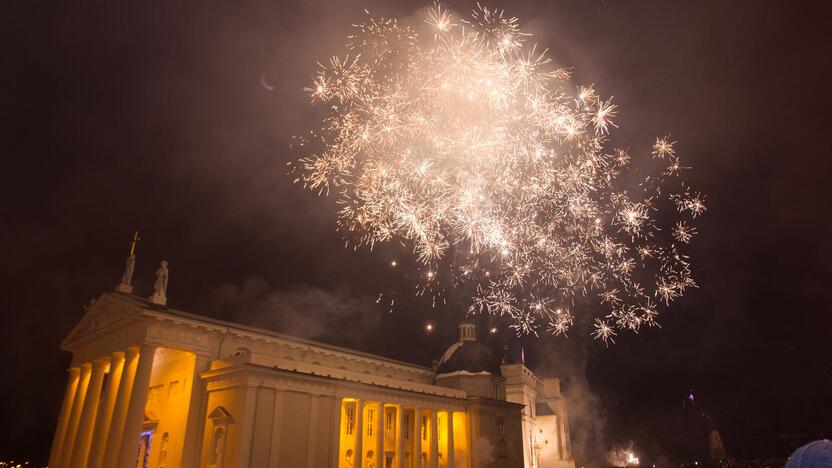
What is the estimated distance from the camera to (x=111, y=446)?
26.1 meters

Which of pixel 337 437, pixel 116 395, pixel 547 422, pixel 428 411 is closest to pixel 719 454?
pixel 547 422

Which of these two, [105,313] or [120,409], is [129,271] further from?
[120,409]

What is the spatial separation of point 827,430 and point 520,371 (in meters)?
42.4

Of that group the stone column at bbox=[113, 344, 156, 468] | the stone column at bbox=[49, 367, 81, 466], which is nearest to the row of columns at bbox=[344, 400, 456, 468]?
the stone column at bbox=[113, 344, 156, 468]

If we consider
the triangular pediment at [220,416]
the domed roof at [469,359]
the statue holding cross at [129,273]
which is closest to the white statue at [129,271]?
the statue holding cross at [129,273]

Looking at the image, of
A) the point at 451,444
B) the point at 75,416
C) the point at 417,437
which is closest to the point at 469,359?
the point at 451,444

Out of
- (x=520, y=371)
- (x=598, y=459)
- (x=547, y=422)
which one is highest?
(x=520, y=371)

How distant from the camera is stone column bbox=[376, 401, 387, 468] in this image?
32.5 meters

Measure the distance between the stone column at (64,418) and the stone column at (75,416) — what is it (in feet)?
2.56

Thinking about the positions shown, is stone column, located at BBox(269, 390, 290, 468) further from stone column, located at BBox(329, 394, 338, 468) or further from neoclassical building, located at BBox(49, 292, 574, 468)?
stone column, located at BBox(329, 394, 338, 468)

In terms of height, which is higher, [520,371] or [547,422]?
[520,371]

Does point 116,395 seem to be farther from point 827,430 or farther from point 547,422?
point 827,430

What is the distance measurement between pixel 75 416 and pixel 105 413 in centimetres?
740

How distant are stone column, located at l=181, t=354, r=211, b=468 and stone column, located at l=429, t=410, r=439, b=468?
16613 millimetres
